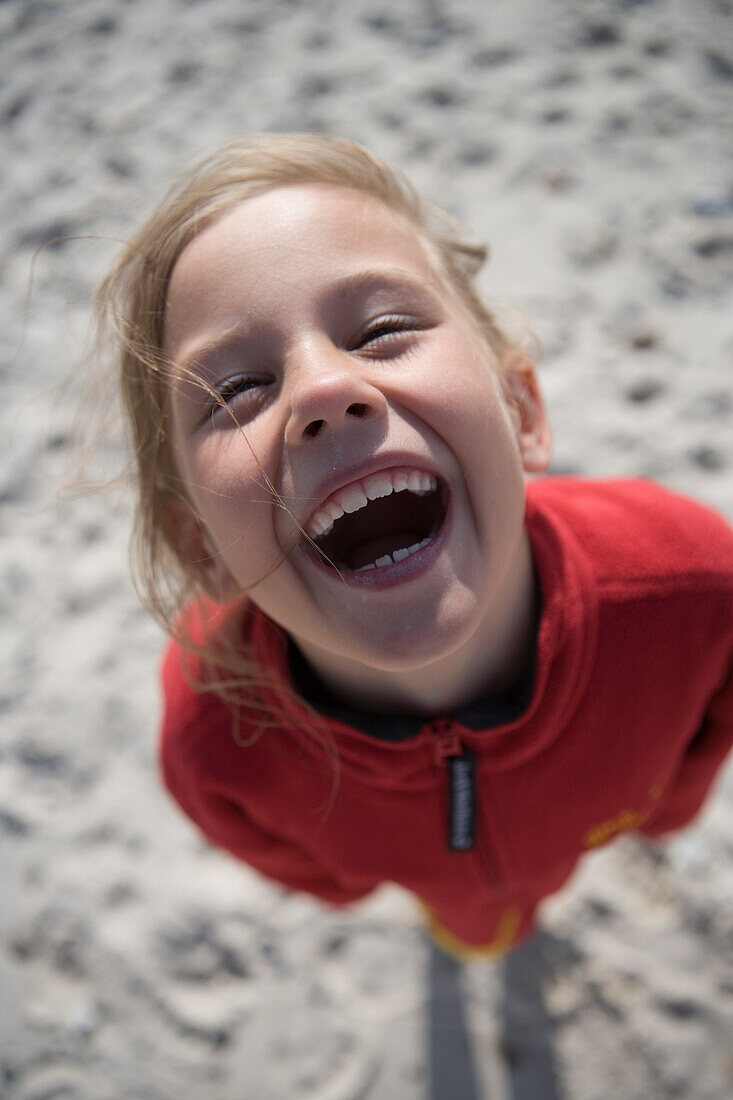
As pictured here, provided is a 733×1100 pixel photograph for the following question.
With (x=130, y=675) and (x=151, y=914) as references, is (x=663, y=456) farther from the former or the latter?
(x=151, y=914)

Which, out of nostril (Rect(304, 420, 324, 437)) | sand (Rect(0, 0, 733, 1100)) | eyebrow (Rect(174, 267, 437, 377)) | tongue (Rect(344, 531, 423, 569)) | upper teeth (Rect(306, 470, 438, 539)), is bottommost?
sand (Rect(0, 0, 733, 1100))

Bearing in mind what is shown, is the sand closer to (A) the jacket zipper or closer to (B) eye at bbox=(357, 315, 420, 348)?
(A) the jacket zipper

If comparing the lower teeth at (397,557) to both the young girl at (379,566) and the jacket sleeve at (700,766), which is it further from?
the jacket sleeve at (700,766)

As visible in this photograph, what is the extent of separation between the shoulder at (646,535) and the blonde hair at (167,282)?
26 centimetres

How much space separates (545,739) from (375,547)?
0.32m

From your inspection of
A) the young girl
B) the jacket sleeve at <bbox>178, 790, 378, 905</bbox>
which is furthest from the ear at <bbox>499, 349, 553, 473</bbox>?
the jacket sleeve at <bbox>178, 790, 378, 905</bbox>

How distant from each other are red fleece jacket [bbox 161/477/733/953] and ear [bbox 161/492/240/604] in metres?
0.07

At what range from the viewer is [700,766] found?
4.00 feet

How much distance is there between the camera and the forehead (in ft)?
2.58

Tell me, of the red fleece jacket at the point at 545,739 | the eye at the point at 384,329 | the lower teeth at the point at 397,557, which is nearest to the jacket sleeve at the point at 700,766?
the red fleece jacket at the point at 545,739

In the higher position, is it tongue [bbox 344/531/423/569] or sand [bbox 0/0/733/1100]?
tongue [bbox 344/531/423/569]

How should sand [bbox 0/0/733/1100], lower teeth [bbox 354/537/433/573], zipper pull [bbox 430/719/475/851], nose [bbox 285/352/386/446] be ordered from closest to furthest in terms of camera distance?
nose [bbox 285/352/386/446], lower teeth [bbox 354/537/433/573], zipper pull [bbox 430/719/475/851], sand [bbox 0/0/733/1100]

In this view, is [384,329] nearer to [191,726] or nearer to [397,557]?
[397,557]

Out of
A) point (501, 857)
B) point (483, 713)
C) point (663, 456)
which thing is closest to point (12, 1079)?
point (501, 857)
